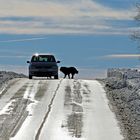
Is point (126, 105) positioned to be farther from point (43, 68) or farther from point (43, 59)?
point (43, 59)

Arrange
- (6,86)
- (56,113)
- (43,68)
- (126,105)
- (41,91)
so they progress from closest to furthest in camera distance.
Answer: (56,113) → (126,105) → (41,91) → (6,86) → (43,68)

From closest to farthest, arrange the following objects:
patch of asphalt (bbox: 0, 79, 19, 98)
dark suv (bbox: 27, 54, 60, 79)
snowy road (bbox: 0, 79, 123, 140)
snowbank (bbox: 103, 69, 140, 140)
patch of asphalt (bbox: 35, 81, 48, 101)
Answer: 1. snowy road (bbox: 0, 79, 123, 140)
2. snowbank (bbox: 103, 69, 140, 140)
3. patch of asphalt (bbox: 35, 81, 48, 101)
4. patch of asphalt (bbox: 0, 79, 19, 98)
5. dark suv (bbox: 27, 54, 60, 79)

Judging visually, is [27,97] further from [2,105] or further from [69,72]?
[69,72]

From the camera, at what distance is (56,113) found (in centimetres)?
2197

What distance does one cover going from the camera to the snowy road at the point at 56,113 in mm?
17562

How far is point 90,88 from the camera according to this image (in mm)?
30781

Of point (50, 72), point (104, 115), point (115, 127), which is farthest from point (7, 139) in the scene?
point (50, 72)

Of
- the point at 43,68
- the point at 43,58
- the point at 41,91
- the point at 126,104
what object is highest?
the point at 43,58

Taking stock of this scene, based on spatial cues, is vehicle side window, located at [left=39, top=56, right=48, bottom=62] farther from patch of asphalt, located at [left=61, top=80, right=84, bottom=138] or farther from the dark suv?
patch of asphalt, located at [left=61, top=80, right=84, bottom=138]

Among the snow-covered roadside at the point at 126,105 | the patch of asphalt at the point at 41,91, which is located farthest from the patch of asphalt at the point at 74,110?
the snow-covered roadside at the point at 126,105

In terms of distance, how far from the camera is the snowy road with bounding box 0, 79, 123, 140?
17562 mm

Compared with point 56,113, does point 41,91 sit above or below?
below

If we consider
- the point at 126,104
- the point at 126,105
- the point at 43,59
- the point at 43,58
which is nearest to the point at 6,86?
the point at 126,104

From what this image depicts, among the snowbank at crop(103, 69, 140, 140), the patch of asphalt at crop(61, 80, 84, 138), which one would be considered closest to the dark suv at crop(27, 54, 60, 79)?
the snowbank at crop(103, 69, 140, 140)
